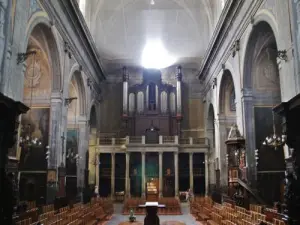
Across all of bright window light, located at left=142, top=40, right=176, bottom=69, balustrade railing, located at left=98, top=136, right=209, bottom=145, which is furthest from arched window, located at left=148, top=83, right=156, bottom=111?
balustrade railing, located at left=98, top=136, right=209, bottom=145

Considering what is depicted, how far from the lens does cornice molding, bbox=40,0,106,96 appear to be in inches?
634

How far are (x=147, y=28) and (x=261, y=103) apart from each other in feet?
53.8

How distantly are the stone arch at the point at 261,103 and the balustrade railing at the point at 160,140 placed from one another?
1176 cm

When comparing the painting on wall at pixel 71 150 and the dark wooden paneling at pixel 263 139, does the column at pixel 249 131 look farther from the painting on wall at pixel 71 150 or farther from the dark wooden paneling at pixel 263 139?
the painting on wall at pixel 71 150

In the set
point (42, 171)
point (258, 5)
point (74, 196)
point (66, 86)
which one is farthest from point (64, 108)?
point (258, 5)

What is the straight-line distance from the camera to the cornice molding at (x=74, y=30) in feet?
52.8

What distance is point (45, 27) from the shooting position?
49.9 ft

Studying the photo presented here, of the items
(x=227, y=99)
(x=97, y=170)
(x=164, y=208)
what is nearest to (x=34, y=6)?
(x=164, y=208)

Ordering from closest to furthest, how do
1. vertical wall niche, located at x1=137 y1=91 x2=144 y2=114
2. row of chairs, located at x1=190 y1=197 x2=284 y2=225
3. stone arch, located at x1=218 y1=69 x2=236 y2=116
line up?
row of chairs, located at x1=190 y1=197 x2=284 y2=225 → stone arch, located at x1=218 y1=69 x2=236 y2=116 → vertical wall niche, located at x1=137 y1=91 x2=144 y2=114

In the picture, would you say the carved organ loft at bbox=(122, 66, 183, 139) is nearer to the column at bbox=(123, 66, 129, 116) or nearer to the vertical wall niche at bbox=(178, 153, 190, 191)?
the column at bbox=(123, 66, 129, 116)

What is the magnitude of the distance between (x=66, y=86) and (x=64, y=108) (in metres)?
1.29

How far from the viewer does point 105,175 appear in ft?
93.2

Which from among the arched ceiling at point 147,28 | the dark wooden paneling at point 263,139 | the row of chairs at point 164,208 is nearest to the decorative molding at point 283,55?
the dark wooden paneling at point 263,139

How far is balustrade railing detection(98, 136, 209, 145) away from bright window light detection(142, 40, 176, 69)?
24.8 feet
